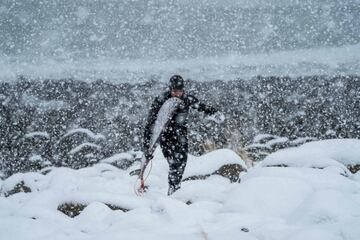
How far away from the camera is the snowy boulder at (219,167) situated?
18.1ft

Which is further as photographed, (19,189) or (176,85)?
(19,189)

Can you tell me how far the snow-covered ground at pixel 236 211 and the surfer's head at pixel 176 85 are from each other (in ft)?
4.18

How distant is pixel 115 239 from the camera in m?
2.15

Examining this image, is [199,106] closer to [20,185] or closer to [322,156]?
[322,156]

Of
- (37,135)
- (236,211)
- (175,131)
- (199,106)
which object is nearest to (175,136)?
(175,131)

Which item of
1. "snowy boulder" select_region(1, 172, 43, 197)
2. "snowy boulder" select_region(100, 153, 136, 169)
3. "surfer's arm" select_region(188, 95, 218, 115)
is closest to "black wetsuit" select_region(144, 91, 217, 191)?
"surfer's arm" select_region(188, 95, 218, 115)

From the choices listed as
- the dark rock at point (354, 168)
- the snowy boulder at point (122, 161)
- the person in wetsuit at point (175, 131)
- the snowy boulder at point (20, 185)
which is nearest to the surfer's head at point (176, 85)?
the person in wetsuit at point (175, 131)

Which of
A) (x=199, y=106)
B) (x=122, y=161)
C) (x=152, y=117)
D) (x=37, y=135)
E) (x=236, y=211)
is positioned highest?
(x=199, y=106)

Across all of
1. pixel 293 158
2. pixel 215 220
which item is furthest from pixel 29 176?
pixel 215 220

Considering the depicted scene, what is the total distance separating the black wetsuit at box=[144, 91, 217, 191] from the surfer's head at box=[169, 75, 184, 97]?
6 centimetres

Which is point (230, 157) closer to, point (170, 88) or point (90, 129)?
point (170, 88)

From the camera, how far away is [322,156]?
14.1 ft

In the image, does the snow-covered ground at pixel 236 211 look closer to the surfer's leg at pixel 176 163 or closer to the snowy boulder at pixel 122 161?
the surfer's leg at pixel 176 163

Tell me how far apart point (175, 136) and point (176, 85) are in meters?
0.62
